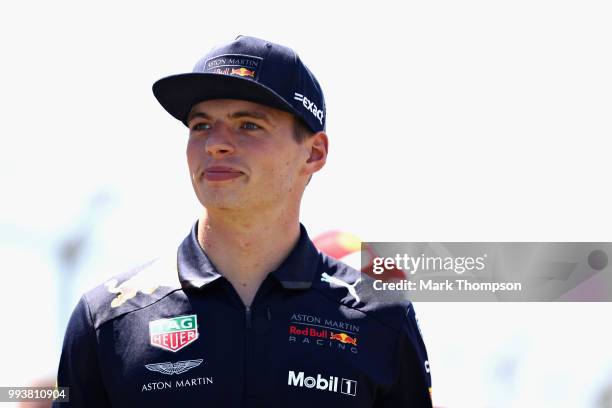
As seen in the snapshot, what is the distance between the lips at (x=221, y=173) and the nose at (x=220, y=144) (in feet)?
0.17

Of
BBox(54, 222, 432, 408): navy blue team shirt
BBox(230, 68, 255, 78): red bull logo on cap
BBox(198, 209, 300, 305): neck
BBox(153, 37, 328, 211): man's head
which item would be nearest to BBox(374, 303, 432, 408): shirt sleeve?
BBox(54, 222, 432, 408): navy blue team shirt

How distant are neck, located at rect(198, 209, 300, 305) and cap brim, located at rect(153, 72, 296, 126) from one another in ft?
1.36

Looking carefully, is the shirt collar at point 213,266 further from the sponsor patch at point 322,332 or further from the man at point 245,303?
the sponsor patch at point 322,332

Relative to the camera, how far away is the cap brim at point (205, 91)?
13.5 feet

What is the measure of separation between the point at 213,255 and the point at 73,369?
652 mm

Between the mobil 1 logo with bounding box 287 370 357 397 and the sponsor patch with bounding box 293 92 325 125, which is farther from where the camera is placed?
the sponsor patch with bounding box 293 92 325 125

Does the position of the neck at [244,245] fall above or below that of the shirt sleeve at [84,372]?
above

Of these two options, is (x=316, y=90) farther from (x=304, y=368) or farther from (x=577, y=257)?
(x=577, y=257)

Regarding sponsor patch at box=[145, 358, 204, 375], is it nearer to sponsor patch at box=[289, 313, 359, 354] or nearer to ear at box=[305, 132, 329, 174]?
sponsor patch at box=[289, 313, 359, 354]

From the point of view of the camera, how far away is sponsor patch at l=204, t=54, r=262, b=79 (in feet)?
13.7

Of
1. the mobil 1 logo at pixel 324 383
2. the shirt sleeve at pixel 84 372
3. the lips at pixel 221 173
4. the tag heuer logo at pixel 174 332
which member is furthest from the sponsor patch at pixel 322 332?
the shirt sleeve at pixel 84 372

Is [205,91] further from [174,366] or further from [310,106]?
[174,366]

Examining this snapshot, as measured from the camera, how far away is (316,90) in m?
4.46

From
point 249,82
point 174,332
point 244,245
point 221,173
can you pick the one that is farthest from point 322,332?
point 249,82
